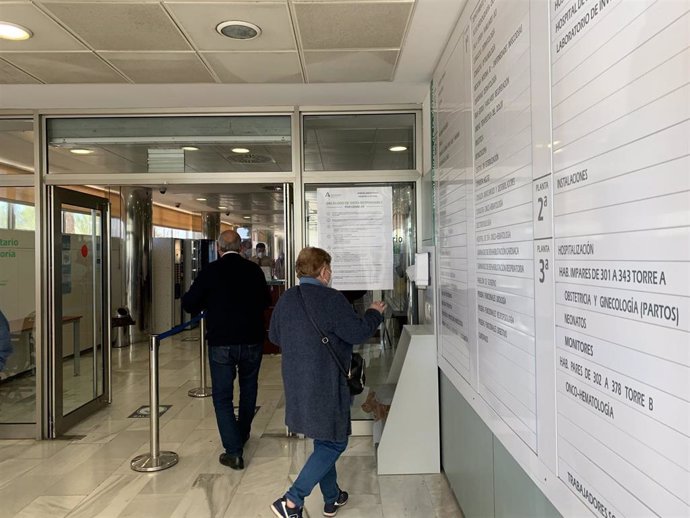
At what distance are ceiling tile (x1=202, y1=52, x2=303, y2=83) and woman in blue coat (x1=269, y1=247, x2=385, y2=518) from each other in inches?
55.7

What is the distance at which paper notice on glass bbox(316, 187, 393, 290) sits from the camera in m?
4.03

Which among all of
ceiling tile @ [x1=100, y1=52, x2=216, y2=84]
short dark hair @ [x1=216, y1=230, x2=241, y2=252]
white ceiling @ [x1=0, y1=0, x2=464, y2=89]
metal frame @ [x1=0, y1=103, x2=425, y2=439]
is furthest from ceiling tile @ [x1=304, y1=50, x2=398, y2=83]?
short dark hair @ [x1=216, y1=230, x2=241, y2=252]

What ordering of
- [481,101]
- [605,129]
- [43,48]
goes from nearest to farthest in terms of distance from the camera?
[605,129], [481,101], [43,48]

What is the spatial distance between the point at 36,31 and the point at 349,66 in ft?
6.03

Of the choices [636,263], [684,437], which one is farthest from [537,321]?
[684,437]

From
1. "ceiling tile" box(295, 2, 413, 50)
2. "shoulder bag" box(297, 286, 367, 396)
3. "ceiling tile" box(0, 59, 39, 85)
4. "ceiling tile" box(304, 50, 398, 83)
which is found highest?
"ceiling tile" box(295, 2, 413, 50)

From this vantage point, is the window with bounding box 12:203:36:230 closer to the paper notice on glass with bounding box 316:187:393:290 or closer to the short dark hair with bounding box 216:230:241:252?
the short dark hair with bounding box 216:230:241:252

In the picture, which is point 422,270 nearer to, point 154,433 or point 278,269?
point 154,433

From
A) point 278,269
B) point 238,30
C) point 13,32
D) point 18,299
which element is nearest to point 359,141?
point 238,30

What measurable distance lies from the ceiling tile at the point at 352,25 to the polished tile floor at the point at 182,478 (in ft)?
8.84

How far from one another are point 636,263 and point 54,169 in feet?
14.3

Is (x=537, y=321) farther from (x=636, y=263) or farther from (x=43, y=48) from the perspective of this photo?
(x=43, y=48)

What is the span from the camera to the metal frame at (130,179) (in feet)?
13.1

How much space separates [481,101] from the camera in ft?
6.94
